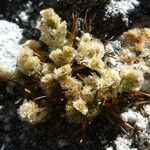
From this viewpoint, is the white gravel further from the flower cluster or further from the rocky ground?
the flower cluster

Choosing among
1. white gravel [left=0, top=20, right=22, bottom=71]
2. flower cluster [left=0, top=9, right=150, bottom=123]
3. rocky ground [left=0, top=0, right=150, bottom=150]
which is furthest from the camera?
white gravel [left=0, top=20, right=22, bottom=71]

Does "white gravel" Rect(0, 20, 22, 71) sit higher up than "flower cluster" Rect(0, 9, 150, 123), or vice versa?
"flower cluster" Rect(0, 9, 150, 123)

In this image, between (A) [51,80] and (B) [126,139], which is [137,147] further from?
(A) [51,80]

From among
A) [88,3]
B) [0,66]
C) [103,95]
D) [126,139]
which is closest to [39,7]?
[88,3]

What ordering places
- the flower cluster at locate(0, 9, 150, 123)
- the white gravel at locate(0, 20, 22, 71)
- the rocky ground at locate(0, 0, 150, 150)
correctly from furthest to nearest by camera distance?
the white gravel at locate(0, 20, 22, 71)
the rocky ground at locate(0, 0, 150, 150)
the flower cluster at locate(0, 9, 150, 123)

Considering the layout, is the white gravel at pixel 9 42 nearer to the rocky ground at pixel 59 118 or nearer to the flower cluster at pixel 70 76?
the rocky ground at pixel 59 118

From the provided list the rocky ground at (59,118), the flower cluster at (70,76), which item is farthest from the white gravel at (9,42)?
the flower cluster at (70,76)

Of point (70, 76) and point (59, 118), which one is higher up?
point (70, 76)

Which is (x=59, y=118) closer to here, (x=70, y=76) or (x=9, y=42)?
(x=70, y=76)

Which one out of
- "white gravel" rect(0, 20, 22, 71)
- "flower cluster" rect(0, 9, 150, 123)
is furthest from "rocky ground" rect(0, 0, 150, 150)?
"flower cluster" rect(0, 9, 150, 123)

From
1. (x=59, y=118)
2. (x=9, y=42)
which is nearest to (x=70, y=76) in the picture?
(x=59, y=118)
